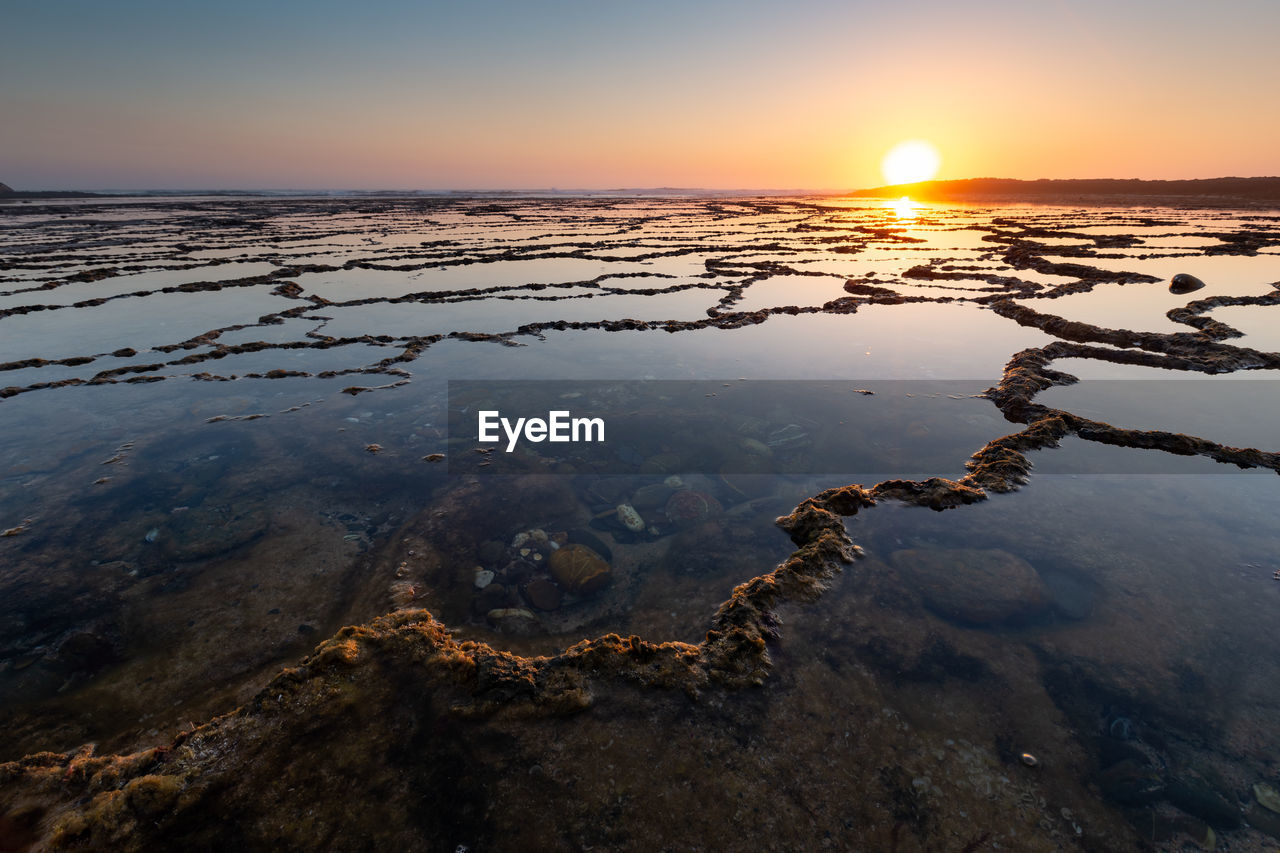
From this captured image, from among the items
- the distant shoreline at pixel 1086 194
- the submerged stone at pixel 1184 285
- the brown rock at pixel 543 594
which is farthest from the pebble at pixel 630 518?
the distant shoreline at pixel 1086 194

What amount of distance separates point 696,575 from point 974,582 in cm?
213

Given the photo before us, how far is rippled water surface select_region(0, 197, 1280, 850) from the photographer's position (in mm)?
2561

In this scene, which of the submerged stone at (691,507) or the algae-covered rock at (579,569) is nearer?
the algae-covered rock at (579,569)

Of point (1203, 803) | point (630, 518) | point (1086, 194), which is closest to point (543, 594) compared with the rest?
point (630, 518)

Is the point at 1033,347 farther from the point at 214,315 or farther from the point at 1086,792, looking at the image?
the point at 214,315

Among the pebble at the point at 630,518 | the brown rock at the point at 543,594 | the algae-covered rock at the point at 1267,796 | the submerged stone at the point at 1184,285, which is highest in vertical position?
the submerged stone at the point at 1184,285

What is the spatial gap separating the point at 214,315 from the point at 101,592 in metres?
11.1

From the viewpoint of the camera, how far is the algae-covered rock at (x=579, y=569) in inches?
166

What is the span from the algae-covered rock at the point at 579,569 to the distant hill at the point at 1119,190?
98439mm

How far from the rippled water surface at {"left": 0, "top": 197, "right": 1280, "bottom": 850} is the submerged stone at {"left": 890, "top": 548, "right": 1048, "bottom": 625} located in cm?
3

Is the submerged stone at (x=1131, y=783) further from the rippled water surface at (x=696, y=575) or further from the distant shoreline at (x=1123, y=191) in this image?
the distant shoreline at (x=1123, y=191)

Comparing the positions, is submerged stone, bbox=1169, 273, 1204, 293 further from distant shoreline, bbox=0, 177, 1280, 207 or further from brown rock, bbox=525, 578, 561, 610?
distant shoreline, bbox=0, 177, 1280, 207

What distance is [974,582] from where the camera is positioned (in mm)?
3951

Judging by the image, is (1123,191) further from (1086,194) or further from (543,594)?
(543,594)
